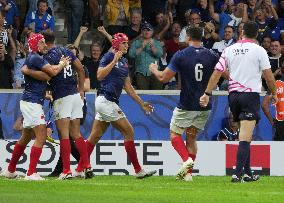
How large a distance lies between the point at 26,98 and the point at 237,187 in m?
3.69

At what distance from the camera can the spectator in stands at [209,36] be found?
27172 millimetres

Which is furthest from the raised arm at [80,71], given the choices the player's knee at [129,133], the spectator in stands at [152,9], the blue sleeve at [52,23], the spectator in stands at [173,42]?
the spectator in stands at [152,9]

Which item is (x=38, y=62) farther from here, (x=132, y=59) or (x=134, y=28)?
(x=134, y=28)

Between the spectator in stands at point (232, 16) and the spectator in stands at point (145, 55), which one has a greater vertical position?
the spectator in stands at point (232, 16)

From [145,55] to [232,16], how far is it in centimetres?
296

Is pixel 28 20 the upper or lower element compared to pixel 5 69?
upper

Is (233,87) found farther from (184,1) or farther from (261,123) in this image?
(184,1)

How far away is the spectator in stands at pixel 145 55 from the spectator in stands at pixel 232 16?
224cm

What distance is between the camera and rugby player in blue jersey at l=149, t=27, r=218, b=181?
58.9ft

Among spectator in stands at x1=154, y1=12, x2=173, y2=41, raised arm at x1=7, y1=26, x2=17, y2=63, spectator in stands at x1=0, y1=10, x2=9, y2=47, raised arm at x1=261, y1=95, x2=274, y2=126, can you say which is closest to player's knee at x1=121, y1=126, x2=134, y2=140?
raised arm at x1=261, y1=95, x2=274, y2=126

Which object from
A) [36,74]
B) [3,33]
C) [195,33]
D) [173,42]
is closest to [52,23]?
[3,33]

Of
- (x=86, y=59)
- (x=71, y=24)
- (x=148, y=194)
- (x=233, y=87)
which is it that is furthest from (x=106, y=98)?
(x=71, y=24)

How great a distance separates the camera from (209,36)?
1069 inches

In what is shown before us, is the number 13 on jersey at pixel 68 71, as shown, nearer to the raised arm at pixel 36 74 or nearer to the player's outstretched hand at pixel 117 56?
the raised arm at pixel 36 74
